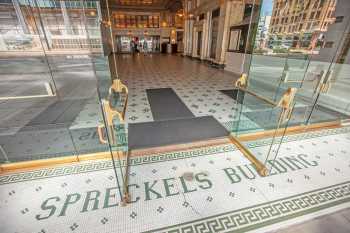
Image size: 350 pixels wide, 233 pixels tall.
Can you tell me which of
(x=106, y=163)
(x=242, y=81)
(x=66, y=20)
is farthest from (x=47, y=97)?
(x=242, y=81)

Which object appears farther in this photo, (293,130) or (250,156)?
(293,130)

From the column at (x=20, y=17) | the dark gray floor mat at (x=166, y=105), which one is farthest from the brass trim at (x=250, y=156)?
the column at (x=20, y=17)

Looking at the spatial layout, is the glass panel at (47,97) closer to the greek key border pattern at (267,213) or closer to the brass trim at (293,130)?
the greek key border pattern at (267,213)

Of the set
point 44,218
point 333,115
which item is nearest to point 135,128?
point 44,218

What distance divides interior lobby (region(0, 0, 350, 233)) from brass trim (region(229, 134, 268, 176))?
14 mm

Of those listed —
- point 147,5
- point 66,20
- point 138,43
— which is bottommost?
point 138,43

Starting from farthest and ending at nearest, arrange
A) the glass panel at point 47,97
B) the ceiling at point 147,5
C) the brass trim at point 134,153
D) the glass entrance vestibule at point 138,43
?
the glass entrance vestibule at point 138,43 → the ceiling at point 147,5 → the glass panel at point 47,97 → the brass trim at point 134,153

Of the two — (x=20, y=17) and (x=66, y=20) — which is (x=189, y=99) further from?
(x=66, y=20)

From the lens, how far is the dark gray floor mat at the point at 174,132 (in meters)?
2.50

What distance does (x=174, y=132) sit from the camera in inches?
109

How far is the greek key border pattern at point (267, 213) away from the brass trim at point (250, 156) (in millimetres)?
354

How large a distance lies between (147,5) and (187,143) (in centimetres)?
2083

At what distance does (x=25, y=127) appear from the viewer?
2867 mm

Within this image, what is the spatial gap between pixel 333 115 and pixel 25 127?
5755mm
